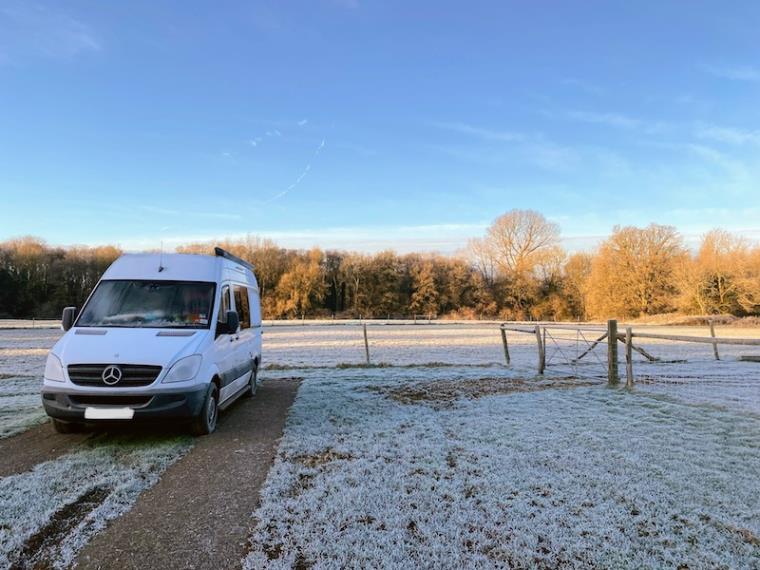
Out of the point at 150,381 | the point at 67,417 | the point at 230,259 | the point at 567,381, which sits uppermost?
the point at 230,259

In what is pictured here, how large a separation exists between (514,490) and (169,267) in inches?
230

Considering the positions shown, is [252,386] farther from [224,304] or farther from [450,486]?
[450,486]

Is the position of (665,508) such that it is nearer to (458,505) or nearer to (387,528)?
(458,505)

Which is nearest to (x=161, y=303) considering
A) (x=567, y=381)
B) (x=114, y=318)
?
(x=114, y=318)

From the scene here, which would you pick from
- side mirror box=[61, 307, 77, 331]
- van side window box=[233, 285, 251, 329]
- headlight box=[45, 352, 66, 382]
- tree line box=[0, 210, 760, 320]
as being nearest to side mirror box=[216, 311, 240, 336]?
van side window box=[233, 285, 251, 329]

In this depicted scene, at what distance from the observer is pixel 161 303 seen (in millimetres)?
6695

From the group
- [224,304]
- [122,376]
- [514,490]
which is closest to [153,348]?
[122,376]

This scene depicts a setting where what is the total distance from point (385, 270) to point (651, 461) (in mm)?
68142

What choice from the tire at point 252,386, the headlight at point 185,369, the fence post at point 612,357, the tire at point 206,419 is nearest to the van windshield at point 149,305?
the headlight at point 185,369

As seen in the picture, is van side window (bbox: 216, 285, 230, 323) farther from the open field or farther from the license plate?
the license plate

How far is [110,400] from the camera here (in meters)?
5.47

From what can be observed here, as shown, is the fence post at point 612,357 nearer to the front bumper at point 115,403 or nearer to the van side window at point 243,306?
the van side window at point 243,306

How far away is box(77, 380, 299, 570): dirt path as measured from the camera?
320cm

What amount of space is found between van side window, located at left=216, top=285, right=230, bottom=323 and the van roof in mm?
199
